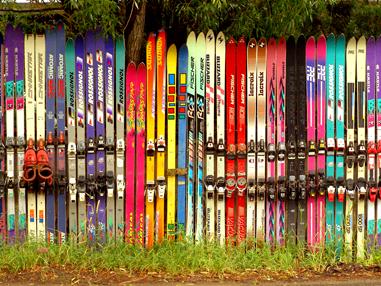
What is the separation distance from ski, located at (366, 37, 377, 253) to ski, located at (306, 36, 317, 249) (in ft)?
1.75

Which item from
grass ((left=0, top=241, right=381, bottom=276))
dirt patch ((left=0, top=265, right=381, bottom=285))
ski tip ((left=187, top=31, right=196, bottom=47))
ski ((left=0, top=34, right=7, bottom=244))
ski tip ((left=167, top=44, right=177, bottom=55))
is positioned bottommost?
dirt patch ((left=0, top=265, right=381, bottom=285))

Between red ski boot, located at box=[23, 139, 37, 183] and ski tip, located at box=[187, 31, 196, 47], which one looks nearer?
red ski boot, located at box=[23, 139, 37, 183]

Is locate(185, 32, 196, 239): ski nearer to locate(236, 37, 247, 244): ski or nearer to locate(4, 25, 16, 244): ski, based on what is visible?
locate(236, 37, 247, 244): ski

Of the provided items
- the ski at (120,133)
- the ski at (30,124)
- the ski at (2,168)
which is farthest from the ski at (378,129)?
the ski at (2,168)

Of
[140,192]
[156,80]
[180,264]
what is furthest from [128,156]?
[180,264]

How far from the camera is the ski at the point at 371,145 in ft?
19.9

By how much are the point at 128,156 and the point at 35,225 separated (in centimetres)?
108

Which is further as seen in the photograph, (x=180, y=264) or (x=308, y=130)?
(x=308, y=130)

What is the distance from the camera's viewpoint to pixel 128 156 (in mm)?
5965

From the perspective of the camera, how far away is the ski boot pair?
18.8 ft

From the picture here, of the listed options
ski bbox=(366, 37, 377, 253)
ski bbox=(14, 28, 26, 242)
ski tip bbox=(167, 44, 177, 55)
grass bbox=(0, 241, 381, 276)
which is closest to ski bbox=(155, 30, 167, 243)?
ski tip bbox=(167, 44, 177, 55)

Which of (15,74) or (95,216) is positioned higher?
(15,74)

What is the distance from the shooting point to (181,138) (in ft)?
19.6

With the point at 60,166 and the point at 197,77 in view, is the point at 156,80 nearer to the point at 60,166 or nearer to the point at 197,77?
the point at 197,77
